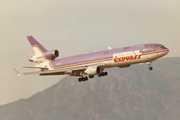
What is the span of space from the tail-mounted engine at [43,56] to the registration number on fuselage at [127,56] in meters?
21.5

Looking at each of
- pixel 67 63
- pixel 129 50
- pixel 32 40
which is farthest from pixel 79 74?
pixel 32 40

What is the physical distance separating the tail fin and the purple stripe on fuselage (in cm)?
684

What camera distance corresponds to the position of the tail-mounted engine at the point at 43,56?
84375 millimetres

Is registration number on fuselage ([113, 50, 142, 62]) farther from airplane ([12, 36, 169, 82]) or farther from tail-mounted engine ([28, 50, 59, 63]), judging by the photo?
tail-mounted engine ([28, 50, 59, 63])

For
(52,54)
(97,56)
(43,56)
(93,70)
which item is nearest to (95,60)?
(97,56)

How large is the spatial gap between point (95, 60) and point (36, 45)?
24491 millimetres

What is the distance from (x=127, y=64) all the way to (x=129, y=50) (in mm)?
3433

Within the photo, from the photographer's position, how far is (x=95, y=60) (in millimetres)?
72250

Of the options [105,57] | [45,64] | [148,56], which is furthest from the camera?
[45,64]

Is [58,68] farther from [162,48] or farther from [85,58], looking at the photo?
[162,48]

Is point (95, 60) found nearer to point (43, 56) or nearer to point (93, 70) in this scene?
point (93, 70)

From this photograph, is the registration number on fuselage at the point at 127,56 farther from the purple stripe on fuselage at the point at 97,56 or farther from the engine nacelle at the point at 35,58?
the engine nacelle at the point at 35,58

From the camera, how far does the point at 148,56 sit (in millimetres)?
66562

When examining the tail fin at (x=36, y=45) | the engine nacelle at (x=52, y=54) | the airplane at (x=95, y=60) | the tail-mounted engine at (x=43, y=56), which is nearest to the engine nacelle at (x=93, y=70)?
the airplane at (x=95, y=60)
